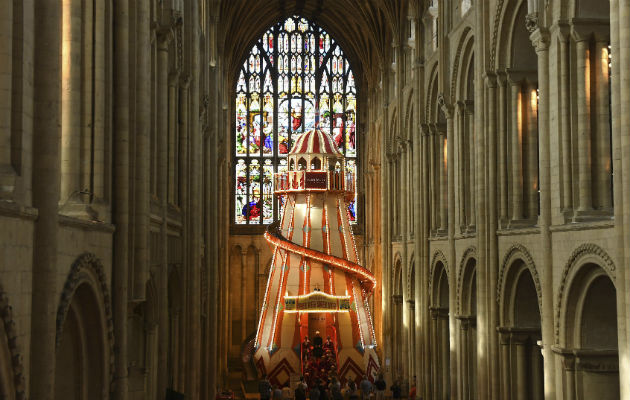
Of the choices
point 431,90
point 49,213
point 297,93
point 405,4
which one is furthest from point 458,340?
point 297,93

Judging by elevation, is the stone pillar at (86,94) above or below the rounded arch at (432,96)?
below

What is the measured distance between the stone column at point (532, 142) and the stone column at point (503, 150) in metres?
0.58

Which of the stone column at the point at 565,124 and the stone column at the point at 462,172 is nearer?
the stone column at the point at 565,124

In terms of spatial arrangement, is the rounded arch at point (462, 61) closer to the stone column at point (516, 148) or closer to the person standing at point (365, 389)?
the stone column at point (516, 148)

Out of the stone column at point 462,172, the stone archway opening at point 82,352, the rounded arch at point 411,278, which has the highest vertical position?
the stone column at point 462,172

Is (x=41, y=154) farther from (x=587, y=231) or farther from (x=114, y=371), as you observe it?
(x=587, y=231)

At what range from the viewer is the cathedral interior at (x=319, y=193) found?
9562mm

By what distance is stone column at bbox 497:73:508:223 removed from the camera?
845 inches

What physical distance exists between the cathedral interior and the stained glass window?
0.40 feet

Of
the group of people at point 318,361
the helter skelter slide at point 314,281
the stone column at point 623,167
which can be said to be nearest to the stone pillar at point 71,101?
the stone column at point 623,167

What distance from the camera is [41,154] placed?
8.55m

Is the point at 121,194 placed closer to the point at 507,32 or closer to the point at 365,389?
the point at 507,32

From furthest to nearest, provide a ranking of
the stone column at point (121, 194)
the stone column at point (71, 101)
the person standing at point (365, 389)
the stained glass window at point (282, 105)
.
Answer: the stained glass window at point (282, 105) → the person standing at point (365, 389) → the stone column at point (121, 194) → the stone column at point (71, 101)

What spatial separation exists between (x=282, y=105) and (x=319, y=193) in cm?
1233
